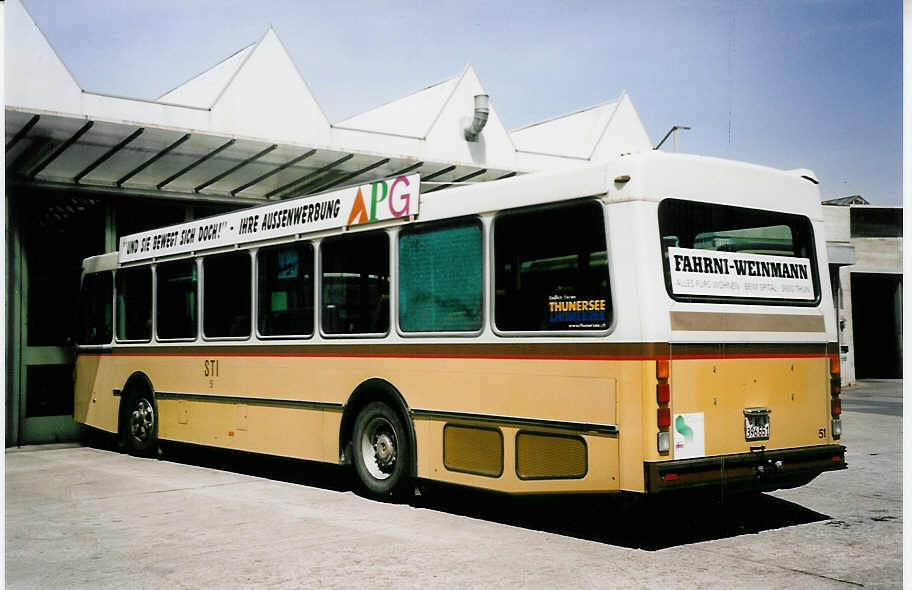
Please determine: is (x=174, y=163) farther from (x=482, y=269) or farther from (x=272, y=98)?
(x=482, y=269)

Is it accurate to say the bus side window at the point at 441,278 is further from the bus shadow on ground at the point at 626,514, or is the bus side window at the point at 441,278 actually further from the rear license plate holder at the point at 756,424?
the rear license plate holder at the point at 756,424

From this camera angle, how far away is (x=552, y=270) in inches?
294

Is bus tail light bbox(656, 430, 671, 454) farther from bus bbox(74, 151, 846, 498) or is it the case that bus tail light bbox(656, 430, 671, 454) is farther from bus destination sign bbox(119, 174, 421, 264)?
bus destination sign bbox(119, 174, 421, 264)

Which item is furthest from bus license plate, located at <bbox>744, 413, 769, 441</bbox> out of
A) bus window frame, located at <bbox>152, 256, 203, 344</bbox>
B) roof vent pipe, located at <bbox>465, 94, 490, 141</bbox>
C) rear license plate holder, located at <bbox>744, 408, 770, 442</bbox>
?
roof vent pipe, located at <bbox>465, 94, 490, 141</bbox>

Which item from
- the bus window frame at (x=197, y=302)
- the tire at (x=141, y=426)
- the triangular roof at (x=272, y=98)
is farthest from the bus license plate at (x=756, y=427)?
the triangular roof at (x=272, y=98)

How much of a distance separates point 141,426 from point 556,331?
7.25 m

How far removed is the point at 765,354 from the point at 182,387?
23.1 feet

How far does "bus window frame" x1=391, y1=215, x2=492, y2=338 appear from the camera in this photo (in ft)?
26.3

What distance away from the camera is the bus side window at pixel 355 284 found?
29.9 feet

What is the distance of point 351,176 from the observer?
1625 centimetres

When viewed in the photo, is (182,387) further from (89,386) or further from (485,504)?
(485,504)

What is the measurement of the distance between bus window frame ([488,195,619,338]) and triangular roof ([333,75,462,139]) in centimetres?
1652

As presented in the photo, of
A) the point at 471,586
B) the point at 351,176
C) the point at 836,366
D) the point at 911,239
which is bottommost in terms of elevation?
the point at 471,586

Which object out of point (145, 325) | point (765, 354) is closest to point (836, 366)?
point (765, 354)
